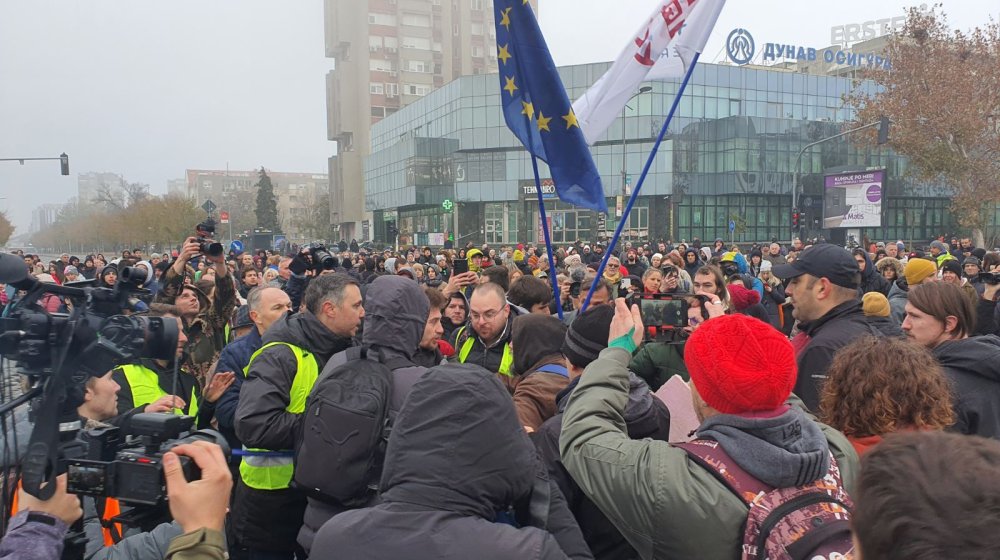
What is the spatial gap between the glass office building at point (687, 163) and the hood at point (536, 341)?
4308 centimetres

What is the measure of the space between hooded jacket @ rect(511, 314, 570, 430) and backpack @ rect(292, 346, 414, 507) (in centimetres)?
65

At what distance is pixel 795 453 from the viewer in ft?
5.73

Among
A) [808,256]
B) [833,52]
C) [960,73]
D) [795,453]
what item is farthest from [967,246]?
[833,52]

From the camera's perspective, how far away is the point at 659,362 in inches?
167

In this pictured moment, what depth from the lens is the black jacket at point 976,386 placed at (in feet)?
9.84

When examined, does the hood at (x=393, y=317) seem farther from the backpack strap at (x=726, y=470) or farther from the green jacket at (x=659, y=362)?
the green jacket at (x=659, y=362)

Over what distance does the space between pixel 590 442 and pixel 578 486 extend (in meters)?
0.48

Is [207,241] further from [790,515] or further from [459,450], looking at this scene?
[790,515]

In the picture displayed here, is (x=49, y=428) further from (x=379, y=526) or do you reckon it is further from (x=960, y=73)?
(x=960, y=73)

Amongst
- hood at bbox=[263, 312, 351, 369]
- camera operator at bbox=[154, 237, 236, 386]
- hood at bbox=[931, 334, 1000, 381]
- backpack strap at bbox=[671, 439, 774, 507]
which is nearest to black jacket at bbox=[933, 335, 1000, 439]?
hood at bbox=[931, 334, 1000, 381]

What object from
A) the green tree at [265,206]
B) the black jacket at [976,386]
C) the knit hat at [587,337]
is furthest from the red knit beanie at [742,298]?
the green tree at [265,206]

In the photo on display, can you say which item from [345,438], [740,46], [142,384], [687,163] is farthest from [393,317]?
[740,46]

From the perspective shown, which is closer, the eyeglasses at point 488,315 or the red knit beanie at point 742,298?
the eyeglasses at point 488,315

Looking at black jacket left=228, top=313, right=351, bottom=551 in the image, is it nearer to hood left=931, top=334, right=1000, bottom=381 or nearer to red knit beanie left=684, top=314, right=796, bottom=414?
red knit beanie left=684, top=314, right=796, bottom=414
